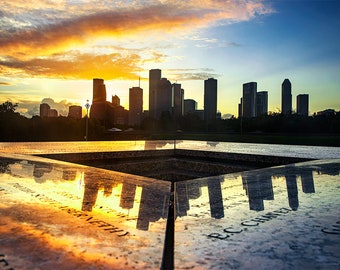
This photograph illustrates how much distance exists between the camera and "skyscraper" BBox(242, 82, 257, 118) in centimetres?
11277

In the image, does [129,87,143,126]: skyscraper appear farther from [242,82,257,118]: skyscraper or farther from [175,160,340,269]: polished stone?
[175,160,340,269]: polished stone

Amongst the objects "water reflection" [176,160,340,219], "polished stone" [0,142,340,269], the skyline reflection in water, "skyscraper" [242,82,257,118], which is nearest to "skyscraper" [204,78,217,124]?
"skyscraper" [242,82,257,118]

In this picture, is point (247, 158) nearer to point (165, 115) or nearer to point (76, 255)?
point (76, 255)

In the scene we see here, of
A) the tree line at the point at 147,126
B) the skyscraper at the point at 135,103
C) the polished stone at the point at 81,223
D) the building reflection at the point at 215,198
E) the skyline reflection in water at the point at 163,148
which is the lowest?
the building reflection at the point at 215,198

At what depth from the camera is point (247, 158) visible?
852 centimetres

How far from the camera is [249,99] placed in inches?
4680

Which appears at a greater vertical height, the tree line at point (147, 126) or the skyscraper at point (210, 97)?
the skyscraper at point (210, 97)

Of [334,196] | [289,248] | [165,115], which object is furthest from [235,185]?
[165,115]

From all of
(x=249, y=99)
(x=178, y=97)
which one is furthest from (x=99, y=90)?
(x=249, y=99)

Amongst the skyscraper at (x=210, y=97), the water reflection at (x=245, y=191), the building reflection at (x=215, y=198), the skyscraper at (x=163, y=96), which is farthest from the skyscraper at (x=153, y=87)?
the building reflection at (x=215, y=198)

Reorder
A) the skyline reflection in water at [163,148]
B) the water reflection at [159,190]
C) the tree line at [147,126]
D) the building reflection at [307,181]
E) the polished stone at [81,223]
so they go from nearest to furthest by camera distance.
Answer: the polished stone at [81,223], the water reflection at [159,190], the building reflection at [307,181], the skyline reflection in water at [163,148], the tree line at [147,126]

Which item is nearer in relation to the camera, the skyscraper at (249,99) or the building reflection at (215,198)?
the building reflection at (215,198)

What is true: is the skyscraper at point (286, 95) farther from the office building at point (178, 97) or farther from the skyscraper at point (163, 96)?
the skyscraper at point (163, 96)

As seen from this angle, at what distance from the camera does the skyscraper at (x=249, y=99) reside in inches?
4440
